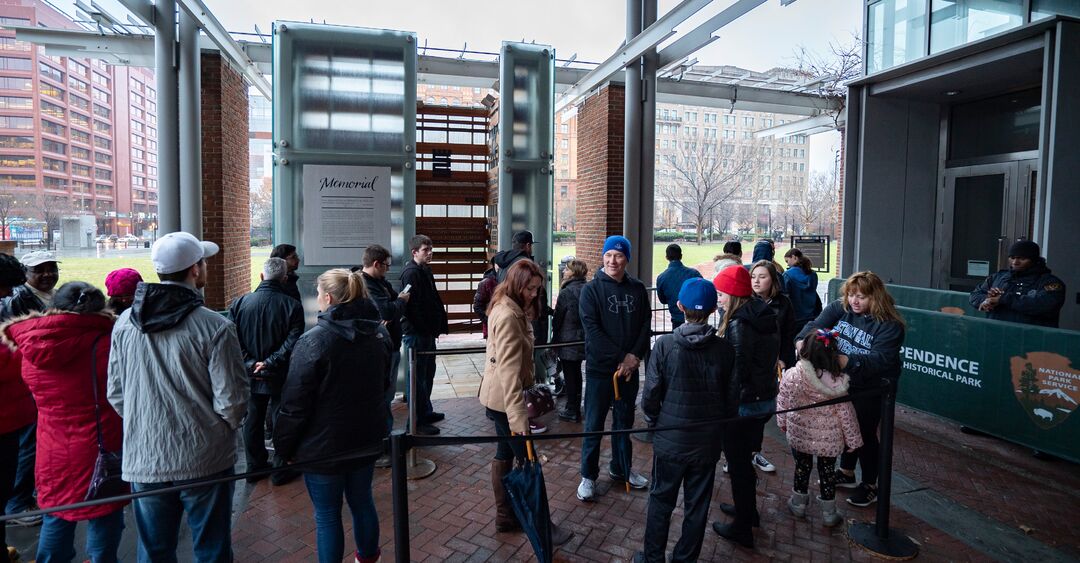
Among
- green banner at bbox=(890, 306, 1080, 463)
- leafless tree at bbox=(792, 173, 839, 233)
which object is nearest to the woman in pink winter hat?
green banner at bbox=(890, 306, 1080, 463)

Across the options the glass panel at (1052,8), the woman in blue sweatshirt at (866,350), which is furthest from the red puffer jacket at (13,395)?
the glass panel at (1052,8)

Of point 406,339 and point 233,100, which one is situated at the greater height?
point 233,100

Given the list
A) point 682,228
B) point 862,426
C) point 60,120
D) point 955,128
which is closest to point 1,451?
point 862,426

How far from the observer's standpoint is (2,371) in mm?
3201

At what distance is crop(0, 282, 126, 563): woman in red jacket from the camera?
2.84 m

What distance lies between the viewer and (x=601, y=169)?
10258 mm

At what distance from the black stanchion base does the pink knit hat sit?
486cm

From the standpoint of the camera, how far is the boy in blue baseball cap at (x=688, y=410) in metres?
3.19

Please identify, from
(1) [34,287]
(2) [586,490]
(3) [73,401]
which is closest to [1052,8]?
(2) [586,490]

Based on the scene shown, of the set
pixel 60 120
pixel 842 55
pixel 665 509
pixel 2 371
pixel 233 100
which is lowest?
pixel 665 509

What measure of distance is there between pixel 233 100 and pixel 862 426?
29.5 feet

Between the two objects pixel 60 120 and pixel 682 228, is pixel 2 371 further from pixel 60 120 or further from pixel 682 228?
pixel 60 120

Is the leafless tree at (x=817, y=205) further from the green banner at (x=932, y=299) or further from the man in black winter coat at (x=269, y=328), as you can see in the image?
the man in black winter coat at (x=269, y=328)

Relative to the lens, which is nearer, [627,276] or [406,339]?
[627,276]
